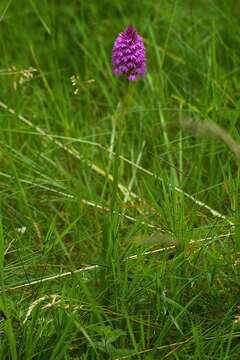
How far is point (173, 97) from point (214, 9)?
646mm

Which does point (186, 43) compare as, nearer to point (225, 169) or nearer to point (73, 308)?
A: point (225, 169)

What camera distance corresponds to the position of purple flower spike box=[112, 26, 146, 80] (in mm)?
2080

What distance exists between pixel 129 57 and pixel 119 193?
75 cm

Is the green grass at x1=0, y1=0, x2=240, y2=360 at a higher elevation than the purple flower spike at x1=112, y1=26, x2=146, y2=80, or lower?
lower

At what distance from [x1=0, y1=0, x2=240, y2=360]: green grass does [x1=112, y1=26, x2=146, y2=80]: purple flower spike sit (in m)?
0.07

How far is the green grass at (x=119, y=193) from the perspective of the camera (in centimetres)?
192

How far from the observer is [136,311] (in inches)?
79.4

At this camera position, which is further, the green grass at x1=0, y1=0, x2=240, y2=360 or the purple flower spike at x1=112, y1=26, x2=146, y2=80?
the purple flower spike at x1=112, y1=26, x2=146, y2=80

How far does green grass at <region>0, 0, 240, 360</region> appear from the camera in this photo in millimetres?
1920

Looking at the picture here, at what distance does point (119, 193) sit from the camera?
273 cm

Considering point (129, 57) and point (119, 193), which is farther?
point (119, 193)

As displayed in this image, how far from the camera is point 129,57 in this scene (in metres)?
2.08

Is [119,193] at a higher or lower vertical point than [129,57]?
lower

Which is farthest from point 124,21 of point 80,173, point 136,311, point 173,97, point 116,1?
point 136,311
